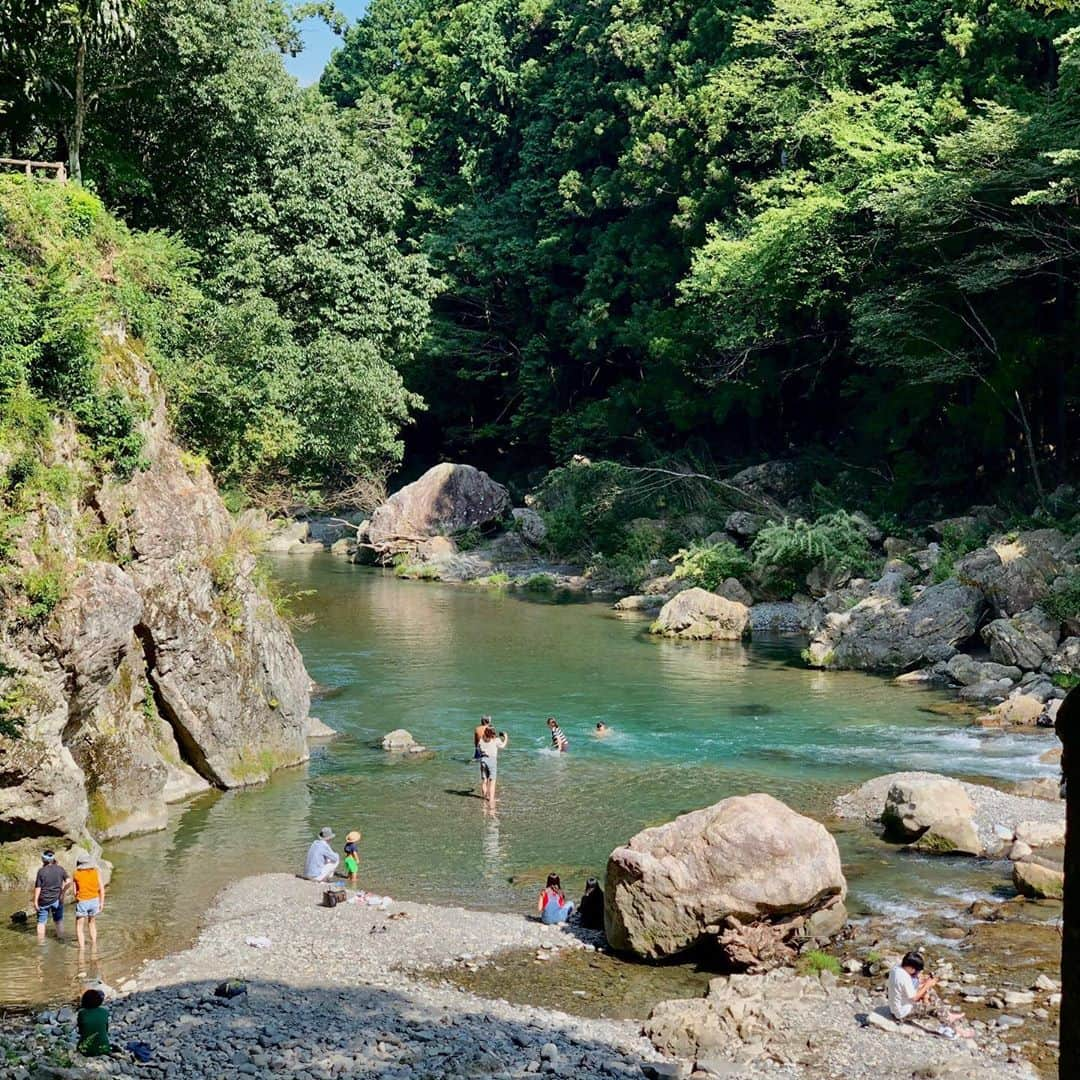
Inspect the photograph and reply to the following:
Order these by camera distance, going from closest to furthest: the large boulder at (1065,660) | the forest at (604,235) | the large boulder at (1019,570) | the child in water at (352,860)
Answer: the child in water at (352,860) → the large boulder at (1065,660) → the large boulder at (1019,570) → the forest at (604,235)

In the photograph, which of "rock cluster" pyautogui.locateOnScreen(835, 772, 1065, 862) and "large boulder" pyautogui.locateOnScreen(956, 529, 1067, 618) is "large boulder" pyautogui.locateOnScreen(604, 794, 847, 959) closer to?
"rock cluster" pyautogui.locateOnScreen(835, 772, 1065, 862)

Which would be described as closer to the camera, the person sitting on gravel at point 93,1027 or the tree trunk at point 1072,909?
the tree trunk at point 1072,909

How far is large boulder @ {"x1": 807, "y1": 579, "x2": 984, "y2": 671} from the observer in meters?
33.7

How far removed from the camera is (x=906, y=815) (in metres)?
20.0

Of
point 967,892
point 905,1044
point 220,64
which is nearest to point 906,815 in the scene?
point 967,892

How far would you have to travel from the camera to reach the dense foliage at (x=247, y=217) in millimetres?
32719

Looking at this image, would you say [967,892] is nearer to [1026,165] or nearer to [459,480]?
[1026,165]

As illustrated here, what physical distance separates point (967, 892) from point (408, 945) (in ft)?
25.6

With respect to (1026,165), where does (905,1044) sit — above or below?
below

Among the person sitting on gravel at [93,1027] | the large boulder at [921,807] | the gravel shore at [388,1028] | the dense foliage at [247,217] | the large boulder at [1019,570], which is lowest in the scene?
the gravel shore at [388,1028]

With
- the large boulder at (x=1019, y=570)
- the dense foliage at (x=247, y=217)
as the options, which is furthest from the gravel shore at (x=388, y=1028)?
the large boulder at (x=1019, y=570)

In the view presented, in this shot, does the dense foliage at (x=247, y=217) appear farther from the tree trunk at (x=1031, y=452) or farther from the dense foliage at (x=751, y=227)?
the tree trunk at (x=1031, y=452)

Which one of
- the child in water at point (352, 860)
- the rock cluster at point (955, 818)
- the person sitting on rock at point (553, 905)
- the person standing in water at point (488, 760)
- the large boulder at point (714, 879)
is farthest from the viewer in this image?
the person standing in water at point (488, 760)

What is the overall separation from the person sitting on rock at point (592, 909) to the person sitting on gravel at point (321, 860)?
3.83m
